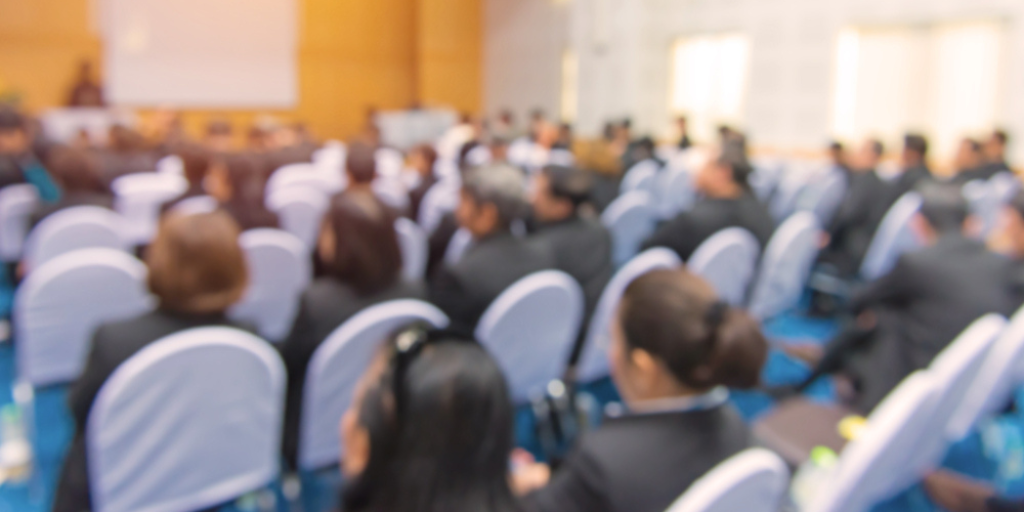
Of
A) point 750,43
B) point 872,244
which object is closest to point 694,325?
point 872,244

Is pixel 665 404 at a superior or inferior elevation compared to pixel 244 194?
inferior

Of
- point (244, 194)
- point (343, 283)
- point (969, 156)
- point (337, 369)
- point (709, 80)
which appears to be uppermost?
point (709, 80)

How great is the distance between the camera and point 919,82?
10.5m

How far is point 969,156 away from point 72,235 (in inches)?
284

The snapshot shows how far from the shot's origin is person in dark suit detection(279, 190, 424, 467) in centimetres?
243

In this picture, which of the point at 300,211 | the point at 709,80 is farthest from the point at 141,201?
the point at 709,80

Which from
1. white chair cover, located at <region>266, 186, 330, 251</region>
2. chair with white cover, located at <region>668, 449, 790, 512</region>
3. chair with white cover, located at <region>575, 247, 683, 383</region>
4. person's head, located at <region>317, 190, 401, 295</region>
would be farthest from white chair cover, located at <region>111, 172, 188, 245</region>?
chair with white cover, located at <region>668, 449, 790, 512</region>

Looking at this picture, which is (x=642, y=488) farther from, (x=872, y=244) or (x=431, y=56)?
(x=431, y=56)

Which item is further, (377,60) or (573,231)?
(377,60)

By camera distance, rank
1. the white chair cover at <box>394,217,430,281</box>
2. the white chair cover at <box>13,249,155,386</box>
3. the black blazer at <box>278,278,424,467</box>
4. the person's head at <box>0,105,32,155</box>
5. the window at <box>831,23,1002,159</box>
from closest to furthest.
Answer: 1. the black blazer at <box>278,278,424,467</box>
2. the white chair cover at <box>13,249,155,386</box>
3. the white chair cover at <box>394,217,430,281</box>
4. the person's head at <box>0,105,32,155</box>
5. the window at <box>831,23,1002,159</box>

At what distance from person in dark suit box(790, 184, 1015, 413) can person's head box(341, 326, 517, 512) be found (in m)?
2.25

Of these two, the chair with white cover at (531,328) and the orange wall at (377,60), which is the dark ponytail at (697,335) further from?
the orange wall at (377,60)

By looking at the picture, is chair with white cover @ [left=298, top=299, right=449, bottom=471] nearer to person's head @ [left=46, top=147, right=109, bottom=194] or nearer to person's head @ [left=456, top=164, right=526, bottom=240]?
person's head @ [left=456, top=164, right=526, bottom=240]

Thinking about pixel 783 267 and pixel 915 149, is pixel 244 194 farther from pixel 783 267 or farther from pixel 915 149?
pixel 915 149
